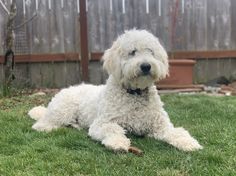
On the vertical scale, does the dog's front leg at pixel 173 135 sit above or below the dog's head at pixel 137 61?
below

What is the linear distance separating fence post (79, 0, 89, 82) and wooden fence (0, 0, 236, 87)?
0.40 metres

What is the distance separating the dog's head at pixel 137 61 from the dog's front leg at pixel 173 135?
36 centimetres

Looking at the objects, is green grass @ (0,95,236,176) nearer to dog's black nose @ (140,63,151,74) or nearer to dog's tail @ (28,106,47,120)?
dog's tail @ (28,106,47,120)

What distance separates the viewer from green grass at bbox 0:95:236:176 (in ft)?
12.3

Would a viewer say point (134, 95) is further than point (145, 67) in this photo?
Yes

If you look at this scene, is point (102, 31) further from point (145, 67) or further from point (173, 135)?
point (173, 135)

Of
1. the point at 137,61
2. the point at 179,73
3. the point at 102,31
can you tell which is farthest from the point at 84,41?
the point at 137,61

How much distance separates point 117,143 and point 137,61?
0.76 m

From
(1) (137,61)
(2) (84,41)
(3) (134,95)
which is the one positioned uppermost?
(1) (137,61)

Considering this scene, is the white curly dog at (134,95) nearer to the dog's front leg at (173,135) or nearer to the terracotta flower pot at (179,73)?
the dog's front leg at (173,135)

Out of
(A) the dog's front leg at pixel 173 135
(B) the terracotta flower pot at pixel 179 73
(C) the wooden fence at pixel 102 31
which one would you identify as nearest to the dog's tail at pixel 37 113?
(A) the dog's front leg at pixel 173 135

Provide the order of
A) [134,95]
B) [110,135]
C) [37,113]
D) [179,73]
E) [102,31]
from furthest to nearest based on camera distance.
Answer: [102,31] < [179,73] < [37,113] < [134,95] < [110,135]

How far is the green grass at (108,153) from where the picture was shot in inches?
147

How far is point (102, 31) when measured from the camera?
9.59m
